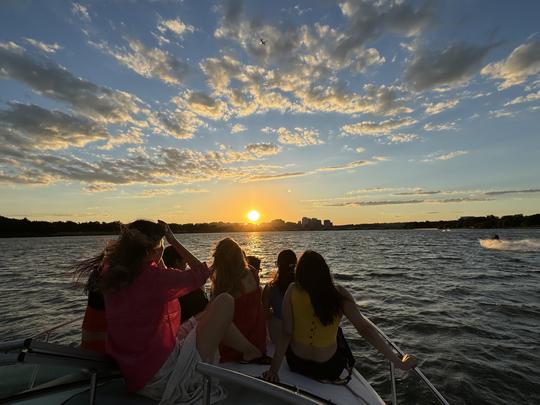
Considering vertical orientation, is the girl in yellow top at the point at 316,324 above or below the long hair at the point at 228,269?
below

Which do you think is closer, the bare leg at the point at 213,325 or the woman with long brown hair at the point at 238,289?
the bare leg at the point at 213,325

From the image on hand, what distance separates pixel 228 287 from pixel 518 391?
5.95 meters

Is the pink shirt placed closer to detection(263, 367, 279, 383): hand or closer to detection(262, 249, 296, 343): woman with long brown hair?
detection(263, 367, 279, 383): hand

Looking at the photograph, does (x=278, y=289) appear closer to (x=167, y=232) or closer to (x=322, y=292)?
(x=322, y=292)

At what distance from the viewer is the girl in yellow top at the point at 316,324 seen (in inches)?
147

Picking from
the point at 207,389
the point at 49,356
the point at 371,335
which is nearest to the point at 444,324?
the point at 371,335

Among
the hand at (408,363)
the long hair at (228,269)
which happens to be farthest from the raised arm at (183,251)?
the hand at (408,363)

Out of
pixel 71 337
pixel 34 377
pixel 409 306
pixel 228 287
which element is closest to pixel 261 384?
pixel 228 287

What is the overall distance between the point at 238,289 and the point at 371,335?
1.50 metres

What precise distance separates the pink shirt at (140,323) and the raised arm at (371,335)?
1.68 m

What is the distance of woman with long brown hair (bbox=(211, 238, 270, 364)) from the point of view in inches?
163

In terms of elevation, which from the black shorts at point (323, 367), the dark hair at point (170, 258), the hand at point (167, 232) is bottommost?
the black shorts at point (323, 367)

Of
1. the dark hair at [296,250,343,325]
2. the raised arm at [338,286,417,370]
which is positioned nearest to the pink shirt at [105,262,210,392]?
the dark hair at [296,250,343,325]

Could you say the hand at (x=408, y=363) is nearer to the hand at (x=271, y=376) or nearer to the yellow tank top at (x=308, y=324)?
the yellow tank top at (x=308, y=324)
